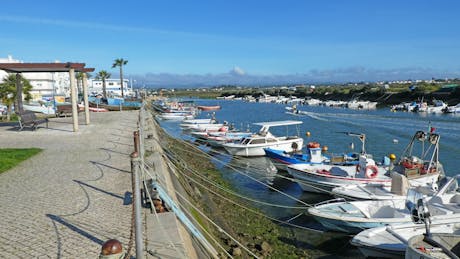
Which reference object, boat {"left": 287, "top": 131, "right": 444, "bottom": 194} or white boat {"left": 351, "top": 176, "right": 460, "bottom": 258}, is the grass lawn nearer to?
white boat {"left": 351, "top": 176, "right": 460, "bottom": 258}

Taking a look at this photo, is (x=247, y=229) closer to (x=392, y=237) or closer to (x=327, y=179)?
(x=392, y=237)

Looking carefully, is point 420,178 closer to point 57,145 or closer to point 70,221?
point 70,221

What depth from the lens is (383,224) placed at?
11.8 meters

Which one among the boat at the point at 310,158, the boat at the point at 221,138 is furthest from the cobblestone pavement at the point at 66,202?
the boat at the point at 221,138

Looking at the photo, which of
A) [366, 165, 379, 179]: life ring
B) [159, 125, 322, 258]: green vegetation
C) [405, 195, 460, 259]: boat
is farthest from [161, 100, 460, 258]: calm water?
[405, 195, 460, 259]: boat

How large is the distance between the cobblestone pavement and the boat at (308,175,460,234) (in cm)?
729

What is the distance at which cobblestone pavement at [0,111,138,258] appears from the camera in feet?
21.5

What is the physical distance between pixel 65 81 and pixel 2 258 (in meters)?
101

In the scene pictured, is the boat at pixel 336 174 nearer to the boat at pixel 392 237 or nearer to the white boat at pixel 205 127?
the boat at pixel 392 237

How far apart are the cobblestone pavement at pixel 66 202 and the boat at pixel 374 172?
9336 millimetres

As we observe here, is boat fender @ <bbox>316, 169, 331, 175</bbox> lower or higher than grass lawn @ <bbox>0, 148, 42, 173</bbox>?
lower

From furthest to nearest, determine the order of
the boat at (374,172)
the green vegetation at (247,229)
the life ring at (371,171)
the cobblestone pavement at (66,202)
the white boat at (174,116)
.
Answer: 1. the white boat at (174,116)
2. the life ring at (371,171)
3. the boat at (374,172)
4. the green vegetation at (247,229)
5. the cobblestone pavement at (66,202)

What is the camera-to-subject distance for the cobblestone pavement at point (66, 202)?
6.55 metres

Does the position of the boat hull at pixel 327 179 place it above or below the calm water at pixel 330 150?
above
